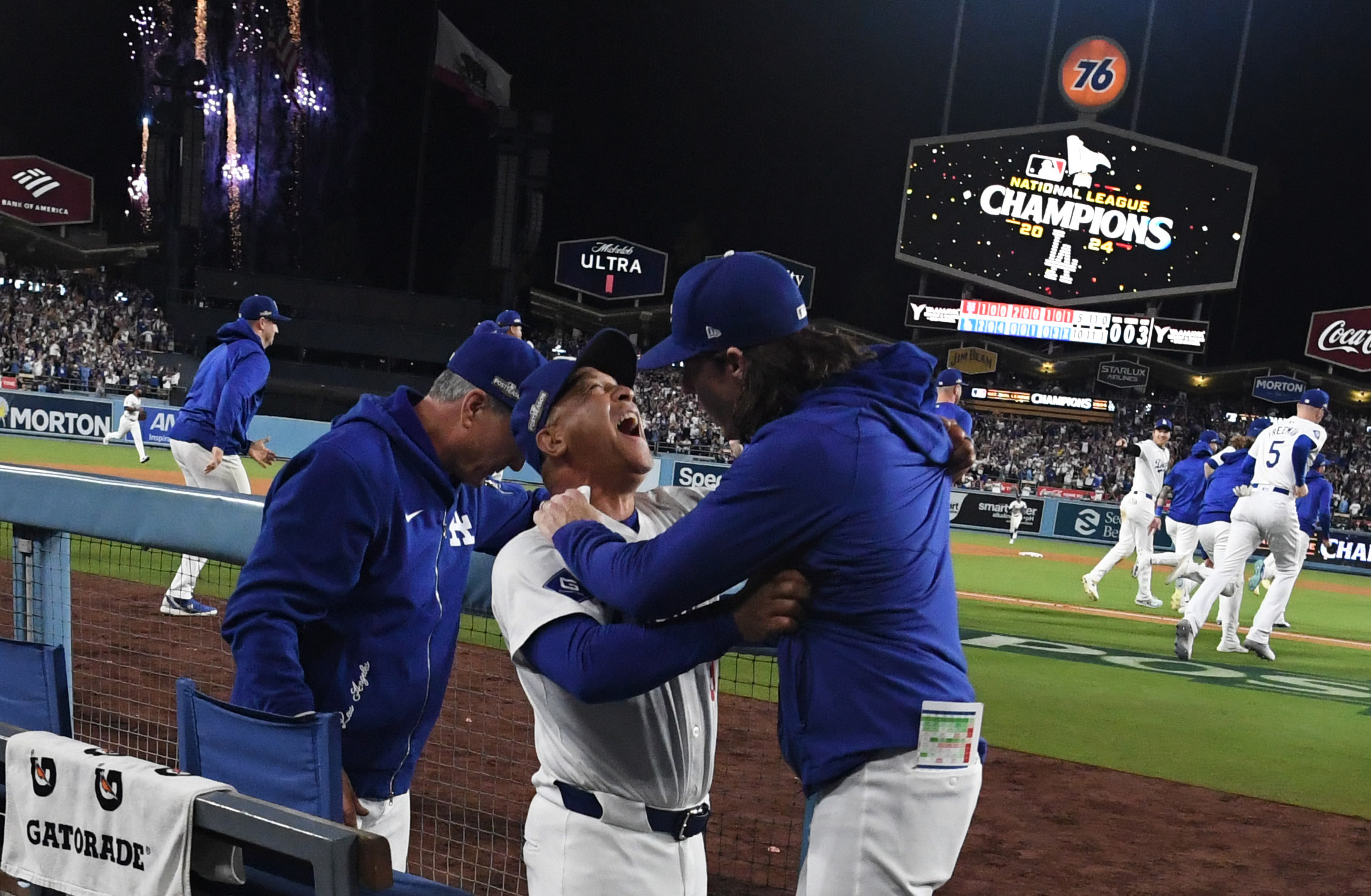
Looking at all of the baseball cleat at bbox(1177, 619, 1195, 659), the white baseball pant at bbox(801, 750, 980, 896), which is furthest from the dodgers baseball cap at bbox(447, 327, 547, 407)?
the baseball cleat at bbox(1177, 619, 1195, 659)

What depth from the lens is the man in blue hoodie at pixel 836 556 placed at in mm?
1785

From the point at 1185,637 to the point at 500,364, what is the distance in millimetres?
8987

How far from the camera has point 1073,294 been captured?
3503cm

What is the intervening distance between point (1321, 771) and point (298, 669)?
6450mm

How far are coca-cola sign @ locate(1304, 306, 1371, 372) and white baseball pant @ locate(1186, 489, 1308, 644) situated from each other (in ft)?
113

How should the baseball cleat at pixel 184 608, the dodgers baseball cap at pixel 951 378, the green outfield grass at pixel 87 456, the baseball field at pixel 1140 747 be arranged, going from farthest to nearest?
→ the green outfield grass at pixel 87 456 → the dodgers baseball cap at pixel 951 378 → the baseball cleat at pixel 184 608 → the baseball field at pixel 1140 747

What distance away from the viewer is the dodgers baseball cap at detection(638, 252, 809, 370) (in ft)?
6.52

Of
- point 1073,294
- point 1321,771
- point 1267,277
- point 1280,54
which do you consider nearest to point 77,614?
point 1321,771

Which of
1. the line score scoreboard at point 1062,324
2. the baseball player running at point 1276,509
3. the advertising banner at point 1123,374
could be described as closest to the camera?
the baseball player running at point 1276,509

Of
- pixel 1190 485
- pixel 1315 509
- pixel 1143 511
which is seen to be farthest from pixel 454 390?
pixel 1315 509

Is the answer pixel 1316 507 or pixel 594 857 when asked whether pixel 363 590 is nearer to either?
pixel 594 857

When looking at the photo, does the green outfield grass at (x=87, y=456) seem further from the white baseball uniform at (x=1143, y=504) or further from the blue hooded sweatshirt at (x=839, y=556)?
the blue hooded sweatshirt at (x=839, y=556)

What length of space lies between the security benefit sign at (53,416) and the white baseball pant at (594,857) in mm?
28446

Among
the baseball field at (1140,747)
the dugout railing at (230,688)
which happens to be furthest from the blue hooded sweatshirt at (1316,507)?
the dugout railing at (230,688)
